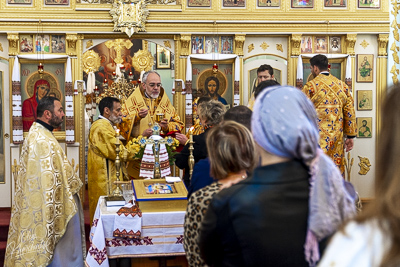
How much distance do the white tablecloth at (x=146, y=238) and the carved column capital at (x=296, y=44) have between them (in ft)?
17.3

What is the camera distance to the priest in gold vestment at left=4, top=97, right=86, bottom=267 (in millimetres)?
5082

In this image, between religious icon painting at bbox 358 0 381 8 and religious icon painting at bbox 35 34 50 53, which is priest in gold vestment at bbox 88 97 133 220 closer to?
religious icon painting at bbox 35 34 50 53

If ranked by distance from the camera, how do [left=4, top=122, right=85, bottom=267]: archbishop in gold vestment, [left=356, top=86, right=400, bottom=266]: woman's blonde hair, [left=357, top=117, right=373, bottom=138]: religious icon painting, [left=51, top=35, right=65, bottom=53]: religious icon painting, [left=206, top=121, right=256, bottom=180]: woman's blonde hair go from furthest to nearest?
[left=357, top=117, right=373, bottom=138]: religious icon painting < [left=51, top=35, right=65, bottom=53]: religious icon painting < [left=4, top=122, right=85, bottom=267]: archbishop in gold vestment < [left=206, top=121, right=256, bottom=180]: woman's blonde hair < [left=356, top=86, right=400, bottom=266]: woman's blonde hair

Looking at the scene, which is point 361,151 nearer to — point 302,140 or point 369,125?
point 369,125

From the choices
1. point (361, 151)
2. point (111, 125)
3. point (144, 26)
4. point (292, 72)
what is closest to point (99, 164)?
point (111, 125)

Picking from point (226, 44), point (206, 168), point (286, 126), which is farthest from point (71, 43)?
point (286, 126)

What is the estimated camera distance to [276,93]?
209 centimetres

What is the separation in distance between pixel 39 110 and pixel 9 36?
388cm

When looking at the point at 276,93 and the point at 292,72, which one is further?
the point at 292,72

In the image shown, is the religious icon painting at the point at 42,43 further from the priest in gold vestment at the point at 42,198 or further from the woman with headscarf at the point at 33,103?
the priest in gold vestment at the point at 42,198

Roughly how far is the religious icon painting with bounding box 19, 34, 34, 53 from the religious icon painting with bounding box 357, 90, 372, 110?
207 inches

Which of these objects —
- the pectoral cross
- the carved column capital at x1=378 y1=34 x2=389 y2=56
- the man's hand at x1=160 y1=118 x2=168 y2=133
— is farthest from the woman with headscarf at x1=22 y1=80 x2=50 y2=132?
the carved column capital at x1=378 y1=34 x2=389 y2=56

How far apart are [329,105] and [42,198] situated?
322cm

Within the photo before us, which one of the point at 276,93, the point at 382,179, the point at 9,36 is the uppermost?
the point at 9,36
